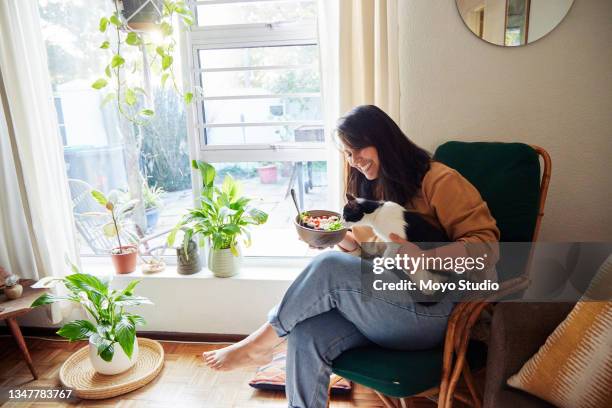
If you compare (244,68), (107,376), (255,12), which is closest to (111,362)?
(107,376)

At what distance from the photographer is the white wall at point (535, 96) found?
4.92 ft

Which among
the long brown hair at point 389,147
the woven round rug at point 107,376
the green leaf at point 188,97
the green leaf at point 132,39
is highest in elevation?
the green leaf at point 132,39

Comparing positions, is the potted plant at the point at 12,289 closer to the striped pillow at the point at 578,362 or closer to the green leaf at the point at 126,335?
the green leaf at the point at 126,335

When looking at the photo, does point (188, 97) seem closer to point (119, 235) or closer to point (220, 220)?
point (220, 220)

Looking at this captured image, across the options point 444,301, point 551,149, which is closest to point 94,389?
point 444,301

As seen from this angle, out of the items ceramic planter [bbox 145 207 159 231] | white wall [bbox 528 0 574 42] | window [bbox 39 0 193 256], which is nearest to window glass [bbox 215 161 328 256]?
window [bbox 39 0 193 256]

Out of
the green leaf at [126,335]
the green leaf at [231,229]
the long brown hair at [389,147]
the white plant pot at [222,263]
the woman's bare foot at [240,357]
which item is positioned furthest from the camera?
the white plant pot at [222,263]

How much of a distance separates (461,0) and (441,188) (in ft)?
2.68

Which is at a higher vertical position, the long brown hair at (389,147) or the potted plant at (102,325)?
the long brown hair at (389,147)

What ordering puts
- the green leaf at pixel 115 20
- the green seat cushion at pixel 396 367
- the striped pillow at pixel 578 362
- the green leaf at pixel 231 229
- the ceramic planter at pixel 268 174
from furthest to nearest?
1. the ceramic planter at pixel 268 174
2. the green leaf at pixel 231 229
3. the green leaf at pixel 115 20
4. the green seat cushion at pixel 396 367
5. the striped pillow at pixel 578 362

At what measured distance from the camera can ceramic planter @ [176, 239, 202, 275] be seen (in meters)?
1.98

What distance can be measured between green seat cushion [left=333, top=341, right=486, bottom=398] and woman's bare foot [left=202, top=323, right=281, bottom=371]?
258 mm

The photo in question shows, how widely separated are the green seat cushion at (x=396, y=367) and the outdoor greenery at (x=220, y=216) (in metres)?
0.84

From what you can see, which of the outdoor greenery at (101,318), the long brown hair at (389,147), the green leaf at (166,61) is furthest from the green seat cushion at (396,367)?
the green leaf at (166,61)
